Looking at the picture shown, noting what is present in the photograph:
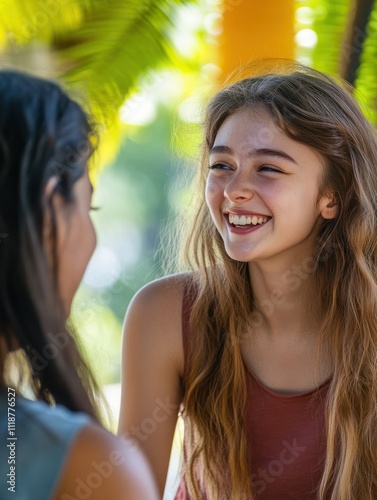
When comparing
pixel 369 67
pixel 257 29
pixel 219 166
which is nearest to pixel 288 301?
pixel 219 166

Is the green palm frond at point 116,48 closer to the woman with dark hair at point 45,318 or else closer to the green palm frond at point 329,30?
the green palm frond at point 329,30

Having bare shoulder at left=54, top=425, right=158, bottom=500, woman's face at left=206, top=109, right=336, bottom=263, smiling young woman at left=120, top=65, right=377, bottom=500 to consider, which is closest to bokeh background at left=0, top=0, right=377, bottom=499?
smiling young woman at left=120, top=65, right=377, bottom=500

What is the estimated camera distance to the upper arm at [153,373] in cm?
212

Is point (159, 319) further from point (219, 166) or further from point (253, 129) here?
Result: point (253, 129)

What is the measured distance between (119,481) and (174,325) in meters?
1.16

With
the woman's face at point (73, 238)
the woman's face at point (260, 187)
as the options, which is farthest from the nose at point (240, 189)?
the woman's face at point (73, 238)

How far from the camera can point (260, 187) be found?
2045 millimetres

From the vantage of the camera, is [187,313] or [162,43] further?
[162,43]

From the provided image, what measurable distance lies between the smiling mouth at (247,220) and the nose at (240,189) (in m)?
0.04

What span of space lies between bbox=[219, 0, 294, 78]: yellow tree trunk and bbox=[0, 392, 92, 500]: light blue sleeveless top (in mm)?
2532

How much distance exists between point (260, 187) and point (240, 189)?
0.17 feet

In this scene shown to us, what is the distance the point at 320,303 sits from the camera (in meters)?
2.20

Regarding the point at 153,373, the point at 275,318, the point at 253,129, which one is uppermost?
the point at 253,129

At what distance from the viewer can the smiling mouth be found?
6.71 ft
